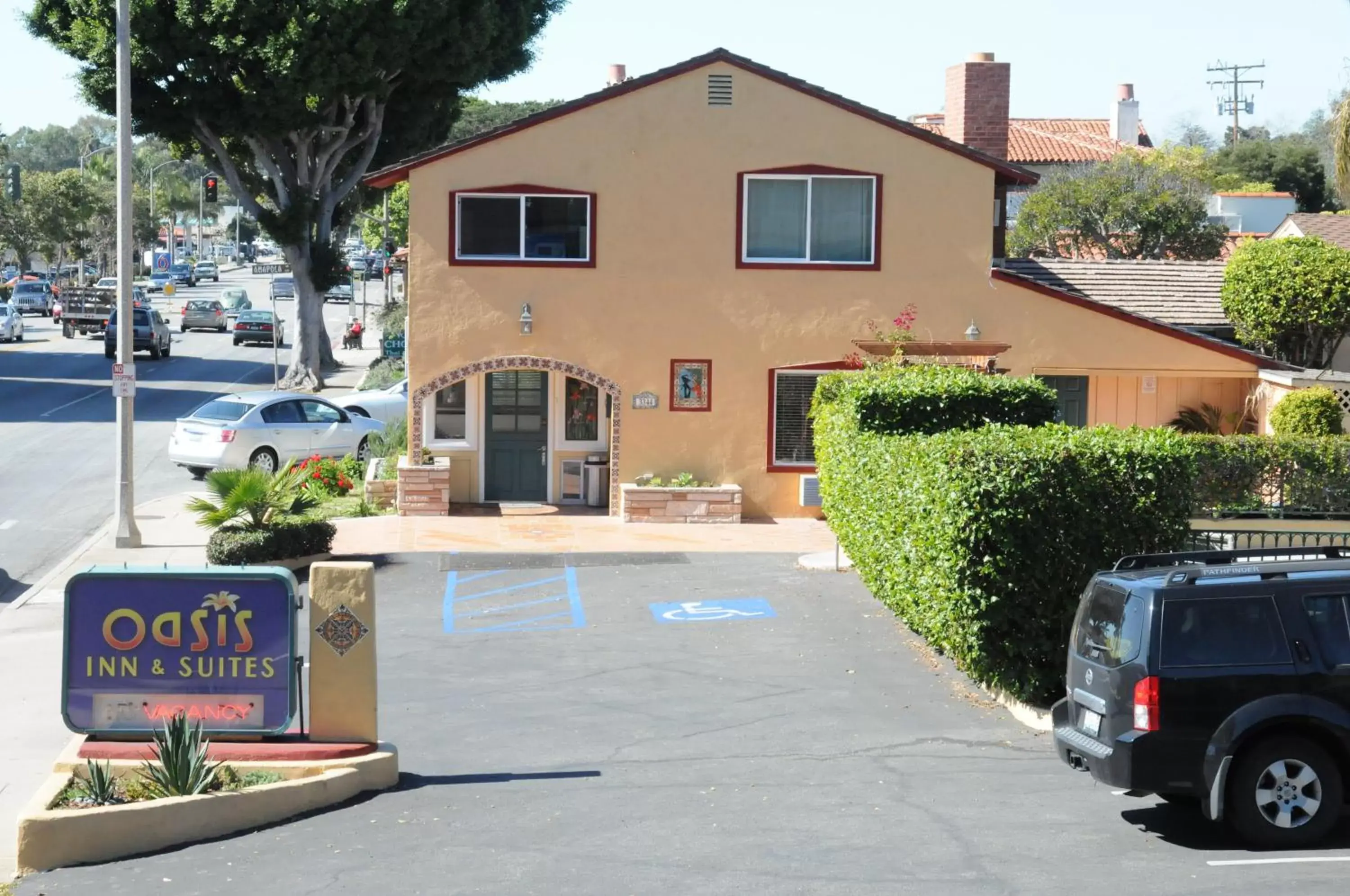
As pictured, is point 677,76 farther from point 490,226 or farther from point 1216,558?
point 1216,558

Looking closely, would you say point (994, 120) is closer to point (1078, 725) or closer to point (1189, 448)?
point (1189, 448)

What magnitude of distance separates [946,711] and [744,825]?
11.8ft

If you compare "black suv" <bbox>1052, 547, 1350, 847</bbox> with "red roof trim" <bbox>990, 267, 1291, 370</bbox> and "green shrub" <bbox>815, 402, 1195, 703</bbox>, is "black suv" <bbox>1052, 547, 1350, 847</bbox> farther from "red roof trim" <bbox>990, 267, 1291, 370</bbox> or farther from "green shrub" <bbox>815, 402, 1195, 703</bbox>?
"red roof trim" <bbox>990, 267, 1291, 370</bbox>

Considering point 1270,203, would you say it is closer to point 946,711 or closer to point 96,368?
point 96,368

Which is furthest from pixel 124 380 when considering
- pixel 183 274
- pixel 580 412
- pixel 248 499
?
pixel 183 274

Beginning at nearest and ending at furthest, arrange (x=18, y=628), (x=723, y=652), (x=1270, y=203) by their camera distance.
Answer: (x=723, y=652) < (x=18, y=628) < (x=1270, y=203)

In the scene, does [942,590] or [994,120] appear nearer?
[942,590]

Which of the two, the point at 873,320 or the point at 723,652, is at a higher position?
the point at 873,320

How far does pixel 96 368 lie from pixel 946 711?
41.8 metres

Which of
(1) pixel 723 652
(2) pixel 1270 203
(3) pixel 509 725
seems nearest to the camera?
(3) pixel 509 725

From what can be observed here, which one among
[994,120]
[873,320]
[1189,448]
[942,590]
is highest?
[994,120]

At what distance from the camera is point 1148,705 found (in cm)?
921

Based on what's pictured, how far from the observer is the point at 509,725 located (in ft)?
40.6

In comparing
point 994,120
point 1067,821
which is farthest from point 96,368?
point 1067,821
